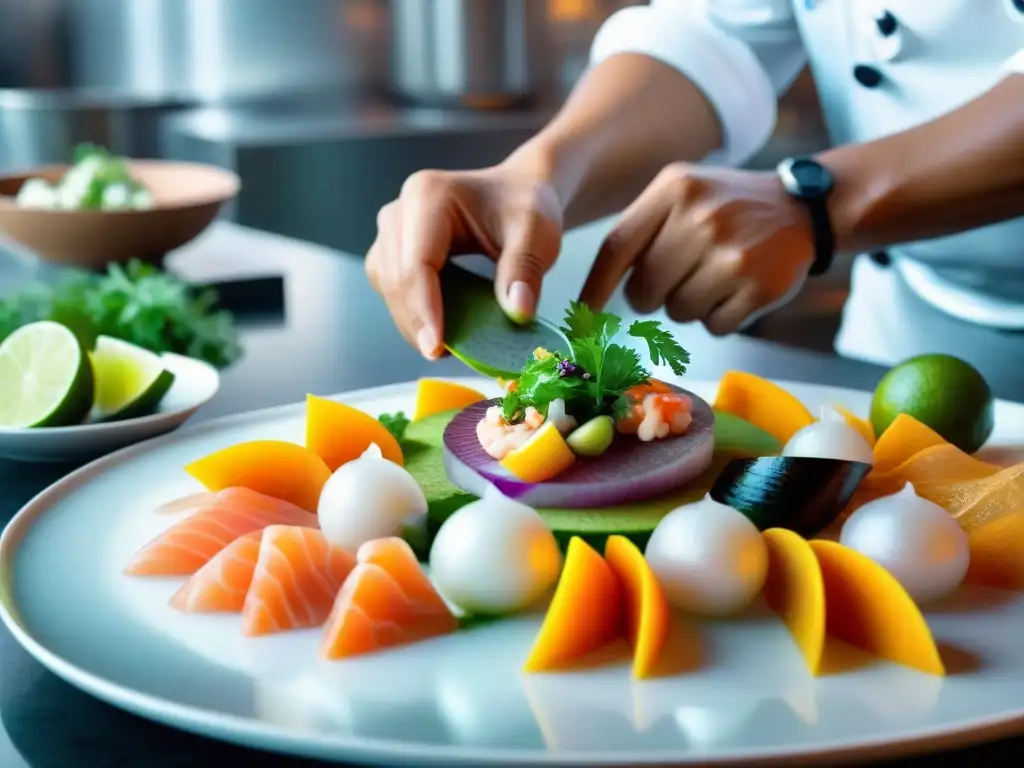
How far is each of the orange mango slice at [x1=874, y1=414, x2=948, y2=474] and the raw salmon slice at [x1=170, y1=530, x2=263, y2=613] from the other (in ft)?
2.06

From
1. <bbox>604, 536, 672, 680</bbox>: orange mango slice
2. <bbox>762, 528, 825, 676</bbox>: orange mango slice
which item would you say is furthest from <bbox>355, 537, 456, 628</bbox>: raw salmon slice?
<bbox>762, 528, 825, 676</bbox>: orange mango slice

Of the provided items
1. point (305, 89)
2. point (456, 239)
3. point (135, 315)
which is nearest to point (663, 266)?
point (456, 239)

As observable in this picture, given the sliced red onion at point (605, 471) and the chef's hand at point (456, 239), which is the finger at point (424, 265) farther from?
the sliced red onion at point (605, 471)

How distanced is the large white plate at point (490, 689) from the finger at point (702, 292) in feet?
2.32

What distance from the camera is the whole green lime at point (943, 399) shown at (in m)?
1.28

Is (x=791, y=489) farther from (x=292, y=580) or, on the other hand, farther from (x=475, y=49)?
(x=475, y=49)

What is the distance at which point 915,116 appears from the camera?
2055 millimetres

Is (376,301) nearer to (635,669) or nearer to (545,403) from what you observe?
(545,403)

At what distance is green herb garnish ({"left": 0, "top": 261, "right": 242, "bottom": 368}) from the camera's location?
1619 millimetres

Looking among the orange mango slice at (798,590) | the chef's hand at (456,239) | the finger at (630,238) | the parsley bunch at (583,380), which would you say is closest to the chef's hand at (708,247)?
the finger at (630,238)

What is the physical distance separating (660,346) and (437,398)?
0.31m

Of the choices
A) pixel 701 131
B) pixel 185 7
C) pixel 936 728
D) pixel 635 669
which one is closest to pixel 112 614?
pixel 635 669

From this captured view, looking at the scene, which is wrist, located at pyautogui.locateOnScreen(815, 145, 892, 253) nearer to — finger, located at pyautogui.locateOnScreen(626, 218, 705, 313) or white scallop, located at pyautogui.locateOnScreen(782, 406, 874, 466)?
finger, located at pyautogui.locateOnScreen(626, 218, 705, 313)

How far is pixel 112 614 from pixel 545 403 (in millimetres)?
411
